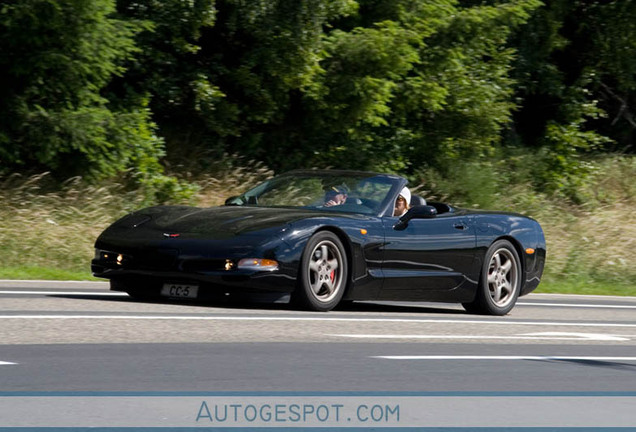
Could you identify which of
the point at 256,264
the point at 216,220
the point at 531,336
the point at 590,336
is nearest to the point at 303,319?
the point at 256,264

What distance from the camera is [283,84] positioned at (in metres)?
19.7

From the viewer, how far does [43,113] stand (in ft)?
55.6

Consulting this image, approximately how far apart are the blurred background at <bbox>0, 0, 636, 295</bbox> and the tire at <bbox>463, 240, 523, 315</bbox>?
4651mm

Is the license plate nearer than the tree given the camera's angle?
Yes

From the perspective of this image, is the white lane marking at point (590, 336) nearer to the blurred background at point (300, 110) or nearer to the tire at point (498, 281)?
the tire at point (498, 281)

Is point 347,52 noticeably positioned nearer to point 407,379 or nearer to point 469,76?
point 469,76

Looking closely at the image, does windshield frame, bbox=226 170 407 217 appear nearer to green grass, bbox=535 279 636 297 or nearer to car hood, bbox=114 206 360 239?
car hood, bbox=114 206 360 239

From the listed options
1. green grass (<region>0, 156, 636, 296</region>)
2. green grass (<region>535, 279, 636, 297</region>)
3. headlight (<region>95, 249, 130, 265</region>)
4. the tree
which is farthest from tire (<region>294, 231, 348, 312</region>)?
the tree

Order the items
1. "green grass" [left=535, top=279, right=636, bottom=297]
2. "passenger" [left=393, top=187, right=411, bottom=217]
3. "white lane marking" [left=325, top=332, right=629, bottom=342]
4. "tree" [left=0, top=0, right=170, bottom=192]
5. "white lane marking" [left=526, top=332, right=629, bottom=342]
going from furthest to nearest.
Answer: "green grass" [left=535, top=279, right=636, bottom=297]
"tree" [left=0, top=0, right=170, bottom=192]
"passenger" [left=393, top=187, right=411, bottom=217]
"white lane marking" [left=526, top=332, right=629, bottom=342]
"white lane marking" [left=325, top=332, right=629, bottom=342]

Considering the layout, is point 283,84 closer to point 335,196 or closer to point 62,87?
Answer: point 62,87

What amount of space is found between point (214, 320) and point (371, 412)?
11.9 ft

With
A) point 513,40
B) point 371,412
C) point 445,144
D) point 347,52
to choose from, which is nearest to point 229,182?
point 347,52

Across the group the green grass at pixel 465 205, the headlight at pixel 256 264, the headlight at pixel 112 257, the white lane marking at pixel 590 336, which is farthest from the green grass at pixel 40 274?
the white lane marking at pixel 590 336

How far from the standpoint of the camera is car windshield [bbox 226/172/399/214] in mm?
11336
